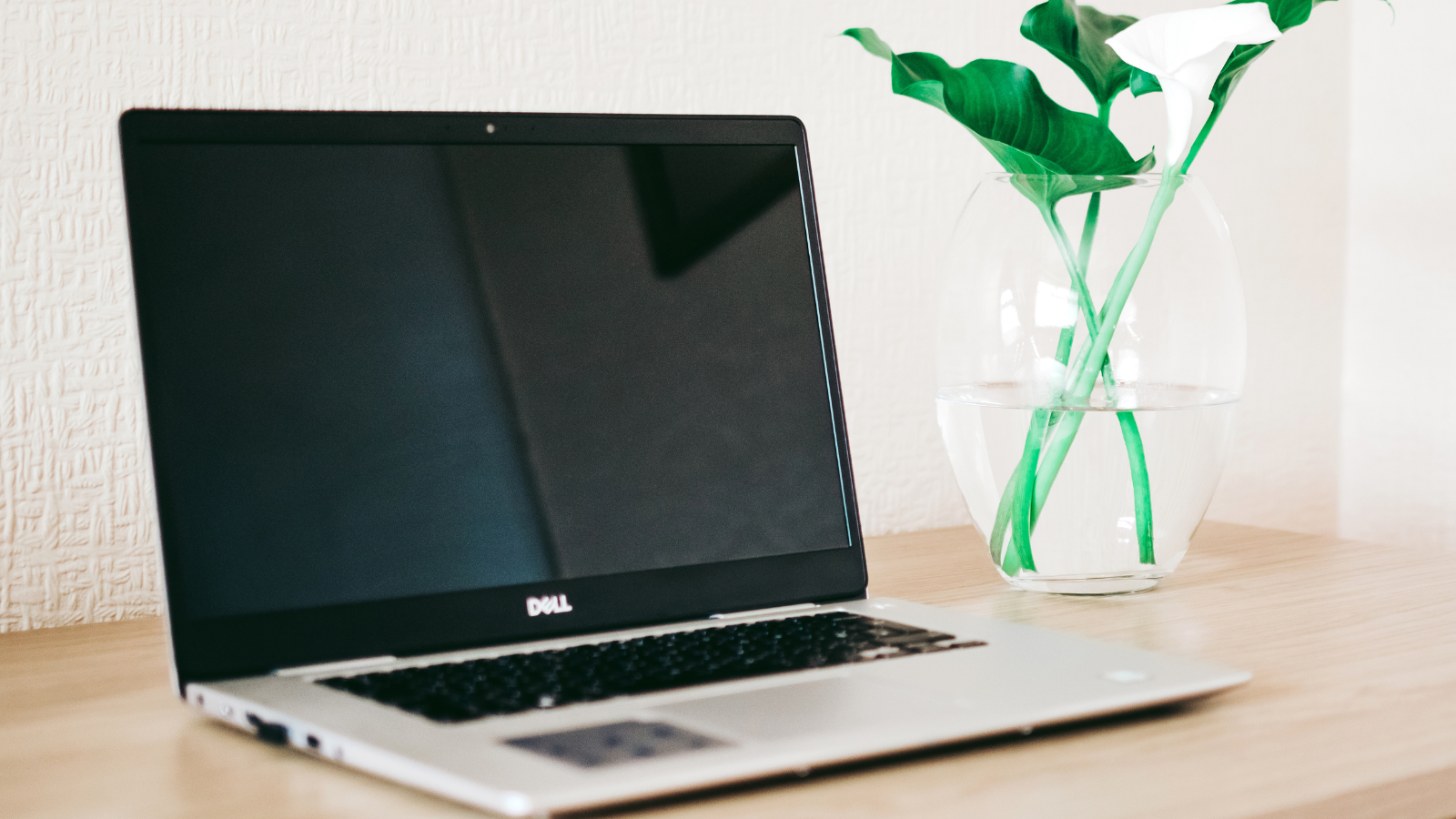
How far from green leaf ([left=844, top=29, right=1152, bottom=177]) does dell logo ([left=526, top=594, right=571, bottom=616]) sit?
319mm

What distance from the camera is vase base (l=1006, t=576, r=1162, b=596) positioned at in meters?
0.76

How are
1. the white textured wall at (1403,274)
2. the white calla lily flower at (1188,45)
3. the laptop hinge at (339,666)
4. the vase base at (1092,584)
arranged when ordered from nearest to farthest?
the laptop hinge at (339,666) < the white calla lily flower at (1188,45) < the vase base at (1092,584) < the white textured wall at (1403,274)

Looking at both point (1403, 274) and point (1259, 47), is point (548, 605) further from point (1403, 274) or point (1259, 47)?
point (1403, 274)

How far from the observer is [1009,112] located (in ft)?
2.33

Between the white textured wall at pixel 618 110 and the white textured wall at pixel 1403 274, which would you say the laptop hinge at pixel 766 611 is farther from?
the white textured wall at pixel 1403 274

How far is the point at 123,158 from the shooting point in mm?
580

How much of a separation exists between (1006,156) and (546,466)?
0.32 metres

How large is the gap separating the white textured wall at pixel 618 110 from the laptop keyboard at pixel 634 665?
29 cm

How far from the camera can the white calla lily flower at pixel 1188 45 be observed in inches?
26.1

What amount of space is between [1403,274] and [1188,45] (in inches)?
25.8

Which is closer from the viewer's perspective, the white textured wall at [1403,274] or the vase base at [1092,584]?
the vase base at [1092,584]

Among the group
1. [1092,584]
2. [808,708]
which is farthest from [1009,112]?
[808,708]

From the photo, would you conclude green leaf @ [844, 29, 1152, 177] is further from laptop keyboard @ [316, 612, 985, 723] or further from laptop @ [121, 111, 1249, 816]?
laptop keyboard @ [316, 612, 985, 723]

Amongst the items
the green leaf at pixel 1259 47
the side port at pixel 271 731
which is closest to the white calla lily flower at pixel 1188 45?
the green leaf at pixel 1259 47
